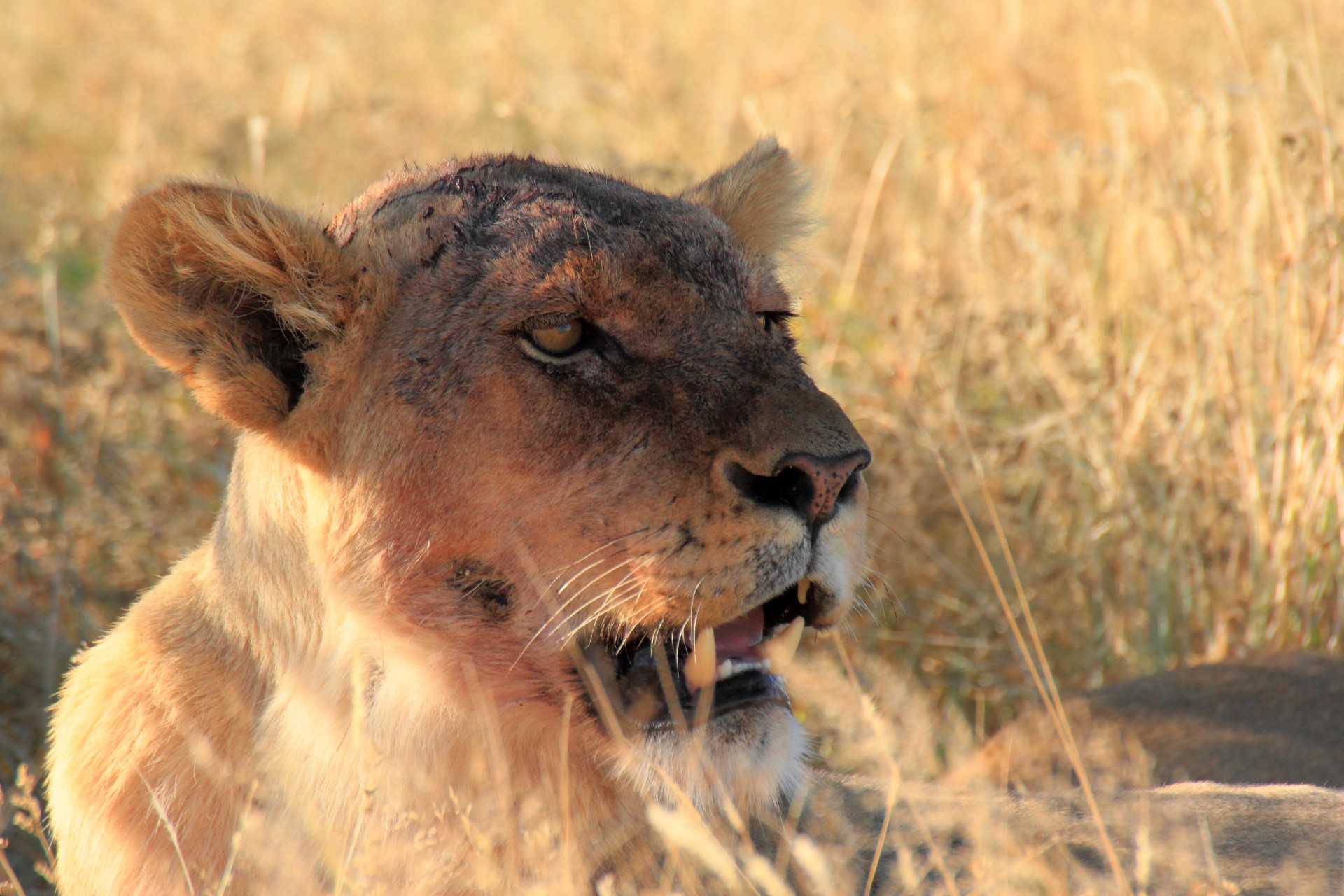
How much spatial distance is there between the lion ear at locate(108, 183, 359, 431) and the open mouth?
76cm

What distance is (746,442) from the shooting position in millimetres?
2352

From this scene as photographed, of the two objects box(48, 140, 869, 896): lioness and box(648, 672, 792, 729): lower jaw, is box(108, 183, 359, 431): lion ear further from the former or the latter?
box(648, 672, 792, 729): lower jaw

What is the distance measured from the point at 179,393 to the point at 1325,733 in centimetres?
441

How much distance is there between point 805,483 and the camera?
232cm

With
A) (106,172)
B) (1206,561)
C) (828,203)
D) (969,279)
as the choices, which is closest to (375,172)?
(106,172)

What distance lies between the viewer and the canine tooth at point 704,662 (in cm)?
233

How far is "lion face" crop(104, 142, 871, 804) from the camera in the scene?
235 centimetres

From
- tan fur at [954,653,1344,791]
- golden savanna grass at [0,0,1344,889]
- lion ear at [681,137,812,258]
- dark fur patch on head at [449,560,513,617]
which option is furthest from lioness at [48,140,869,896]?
tan fur at [954,653,1344,791]

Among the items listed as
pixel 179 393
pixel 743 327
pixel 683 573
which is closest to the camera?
pixel 683 573

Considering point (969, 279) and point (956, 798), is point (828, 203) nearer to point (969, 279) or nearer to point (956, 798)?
point (969, 279)

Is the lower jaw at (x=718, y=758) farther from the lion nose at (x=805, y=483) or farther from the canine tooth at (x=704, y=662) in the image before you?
the lion nose at (x=805, y=483)

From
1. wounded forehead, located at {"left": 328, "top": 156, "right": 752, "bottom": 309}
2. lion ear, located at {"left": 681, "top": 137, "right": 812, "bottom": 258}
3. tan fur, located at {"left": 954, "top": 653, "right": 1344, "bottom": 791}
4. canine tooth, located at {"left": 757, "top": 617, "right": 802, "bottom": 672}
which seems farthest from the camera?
tan fur, located at {"left": 954, "top": 653, "right": 1344, "bottom": 791}

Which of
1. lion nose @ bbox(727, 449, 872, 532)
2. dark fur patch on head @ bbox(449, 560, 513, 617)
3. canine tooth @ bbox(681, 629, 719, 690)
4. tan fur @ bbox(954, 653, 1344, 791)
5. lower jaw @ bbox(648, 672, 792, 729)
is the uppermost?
lion nose @ bbox(727, 449, 872, 532)

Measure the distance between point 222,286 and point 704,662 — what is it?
1.10 meters
